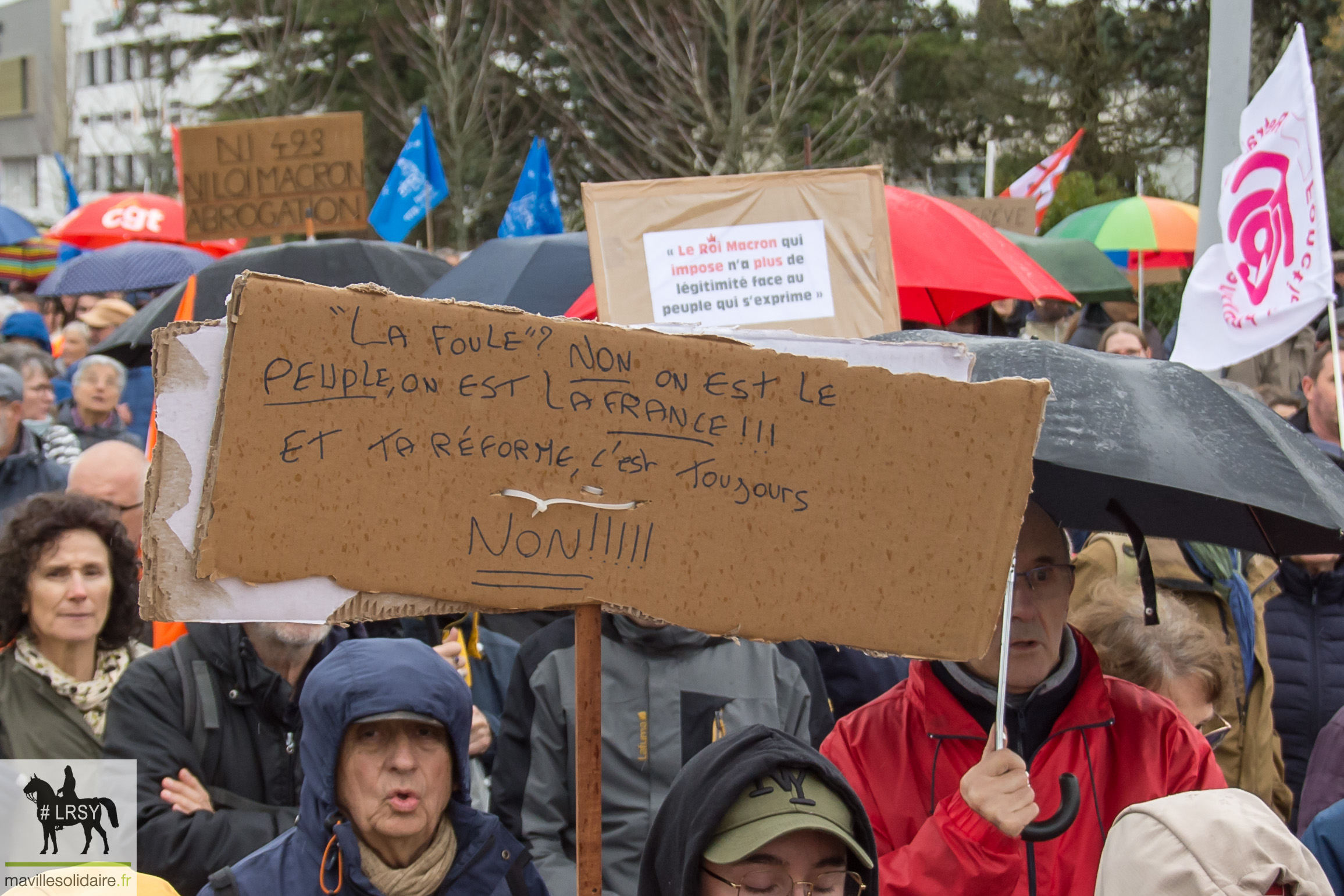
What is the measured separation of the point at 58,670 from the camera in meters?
3.73

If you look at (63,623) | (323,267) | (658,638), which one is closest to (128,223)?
(323,267)

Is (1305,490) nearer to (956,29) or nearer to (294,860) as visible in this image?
(294,860)

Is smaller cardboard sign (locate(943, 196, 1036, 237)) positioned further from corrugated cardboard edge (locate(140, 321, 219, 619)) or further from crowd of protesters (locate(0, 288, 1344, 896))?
corrugated cardboard edge (locate(140, 321, 219, 619))

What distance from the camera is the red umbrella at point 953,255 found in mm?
5746

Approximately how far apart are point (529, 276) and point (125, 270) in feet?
21.3

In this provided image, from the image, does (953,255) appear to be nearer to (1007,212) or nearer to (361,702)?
(361,702)

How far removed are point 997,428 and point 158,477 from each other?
3.57ft

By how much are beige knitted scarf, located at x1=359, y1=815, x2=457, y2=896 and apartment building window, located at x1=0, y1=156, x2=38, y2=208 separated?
6176 cm

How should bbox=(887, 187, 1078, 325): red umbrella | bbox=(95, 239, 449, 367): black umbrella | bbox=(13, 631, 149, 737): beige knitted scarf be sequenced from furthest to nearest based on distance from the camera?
bbox=(95, 239, 449, 367): black umbrella, bbox=(887, 187, 1078, 325): red umbrella, bbox=(13, 631, 149, 737): beige knitted scarf

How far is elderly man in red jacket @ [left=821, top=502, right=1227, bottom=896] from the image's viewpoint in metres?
2.55

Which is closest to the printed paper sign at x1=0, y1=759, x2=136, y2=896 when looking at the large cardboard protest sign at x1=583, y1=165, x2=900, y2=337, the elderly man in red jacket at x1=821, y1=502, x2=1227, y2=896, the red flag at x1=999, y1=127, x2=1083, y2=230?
the elderly man in red jacket at x1=821, y1=502, x2=1227, y2=896

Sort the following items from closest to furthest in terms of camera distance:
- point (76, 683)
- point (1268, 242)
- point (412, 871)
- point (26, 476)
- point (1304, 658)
A: point (412, 871)
point (76, 683)
point (1304, 658)
point (1268, 242)
point (26, 476)

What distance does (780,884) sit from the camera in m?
2.29

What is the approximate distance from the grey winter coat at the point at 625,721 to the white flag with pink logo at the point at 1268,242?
240 centimetres
